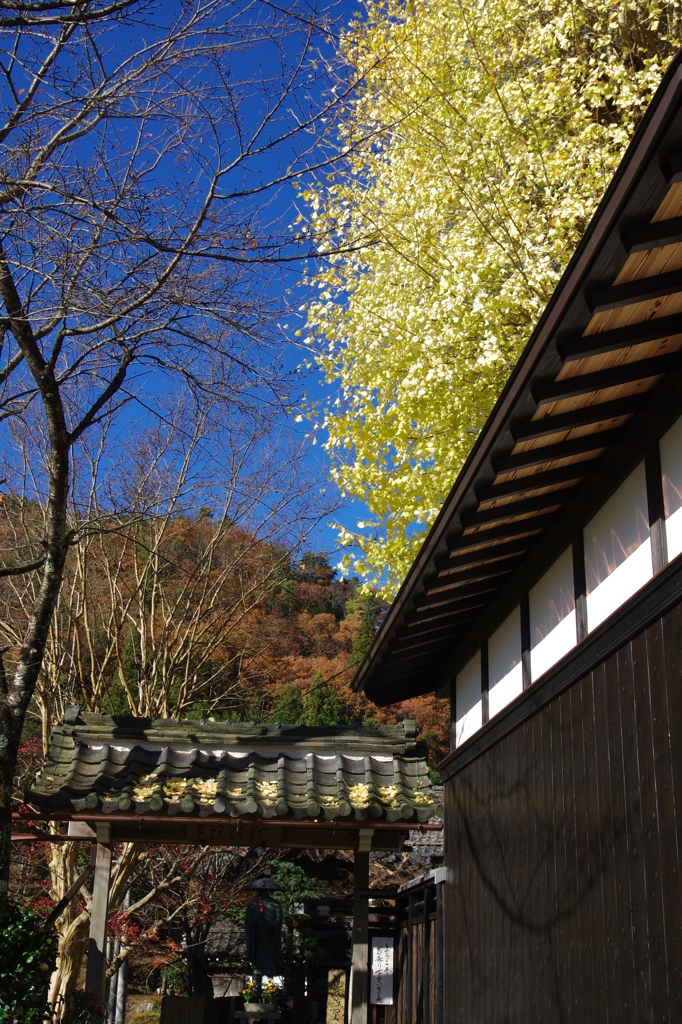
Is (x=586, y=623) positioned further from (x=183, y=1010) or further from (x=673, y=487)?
(x=183, y=1010)

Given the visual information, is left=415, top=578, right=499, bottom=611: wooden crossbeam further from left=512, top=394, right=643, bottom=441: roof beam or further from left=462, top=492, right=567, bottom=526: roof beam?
left=512, top=394, right=643, bottom=441: roof beam

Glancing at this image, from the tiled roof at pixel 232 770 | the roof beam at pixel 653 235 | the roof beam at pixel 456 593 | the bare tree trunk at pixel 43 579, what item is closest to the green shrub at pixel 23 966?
the tiled roof at pixel 232 770

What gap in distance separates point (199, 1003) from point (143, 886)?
4.06 meters

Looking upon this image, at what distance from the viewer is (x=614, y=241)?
261 centimetres

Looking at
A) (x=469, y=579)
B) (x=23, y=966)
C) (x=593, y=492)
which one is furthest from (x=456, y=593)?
(x=23, y=966)

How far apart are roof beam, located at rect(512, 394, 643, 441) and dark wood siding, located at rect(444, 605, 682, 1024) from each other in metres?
0.96

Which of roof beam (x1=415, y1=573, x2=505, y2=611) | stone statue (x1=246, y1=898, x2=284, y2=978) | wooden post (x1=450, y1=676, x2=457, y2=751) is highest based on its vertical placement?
roof beam (x1=415, y1=573, x2=505, y2=611)

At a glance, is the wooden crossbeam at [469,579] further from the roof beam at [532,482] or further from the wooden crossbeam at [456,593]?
the roof beam at [532,482]

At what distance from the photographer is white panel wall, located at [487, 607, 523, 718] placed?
5.40m

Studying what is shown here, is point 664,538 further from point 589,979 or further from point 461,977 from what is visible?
point 461,977

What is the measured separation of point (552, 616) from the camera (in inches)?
186

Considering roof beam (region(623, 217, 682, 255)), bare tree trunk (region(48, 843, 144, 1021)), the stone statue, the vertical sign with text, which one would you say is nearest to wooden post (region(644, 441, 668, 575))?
roof beam (region(623, 217, 682, 255))

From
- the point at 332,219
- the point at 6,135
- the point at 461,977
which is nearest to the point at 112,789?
the point at 461,977

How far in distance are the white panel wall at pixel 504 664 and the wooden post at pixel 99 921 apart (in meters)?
3.26
